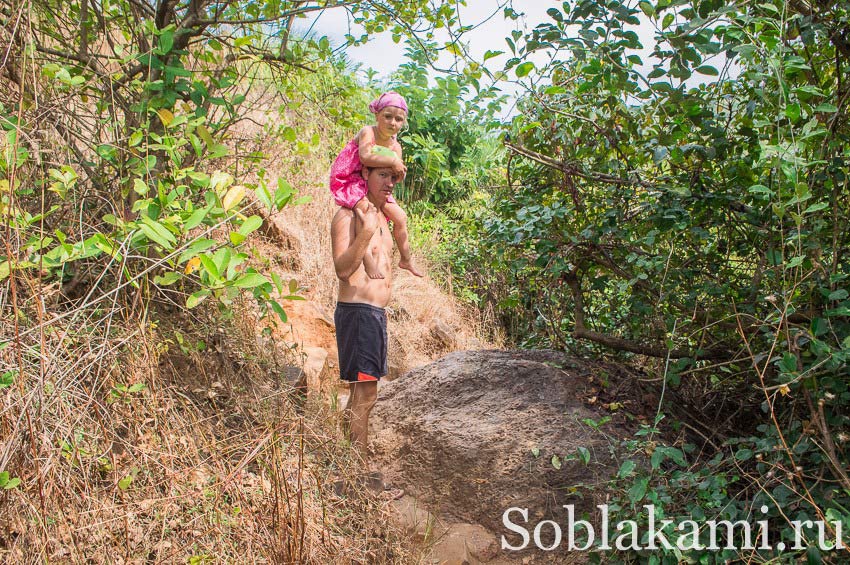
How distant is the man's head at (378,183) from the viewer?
145 inches

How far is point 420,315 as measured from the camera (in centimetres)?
665

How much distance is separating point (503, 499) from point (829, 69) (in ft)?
8.58

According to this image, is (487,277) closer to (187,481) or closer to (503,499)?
(503,499)

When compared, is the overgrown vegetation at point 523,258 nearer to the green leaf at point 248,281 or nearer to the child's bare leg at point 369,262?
the green leaf at point 248,281

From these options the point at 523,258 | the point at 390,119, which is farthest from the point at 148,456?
the point at 523,258

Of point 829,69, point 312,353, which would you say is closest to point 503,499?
point 312,353

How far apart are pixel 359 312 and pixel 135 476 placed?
1479 mm

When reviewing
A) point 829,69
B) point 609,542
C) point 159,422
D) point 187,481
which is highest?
point 829,69

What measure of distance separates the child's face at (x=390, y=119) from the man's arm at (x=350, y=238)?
405 millimetres

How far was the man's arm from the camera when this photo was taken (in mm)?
3531

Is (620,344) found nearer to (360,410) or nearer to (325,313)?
(360,410)

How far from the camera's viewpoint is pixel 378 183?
145 inches

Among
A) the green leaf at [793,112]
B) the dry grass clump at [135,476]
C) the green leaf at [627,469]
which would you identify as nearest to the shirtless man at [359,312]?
the dry grass clump at [135,476]

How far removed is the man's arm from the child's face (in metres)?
0.40
